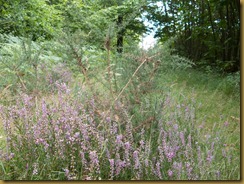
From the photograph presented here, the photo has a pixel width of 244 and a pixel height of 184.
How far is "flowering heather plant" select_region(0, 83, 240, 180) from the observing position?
129 centimetres

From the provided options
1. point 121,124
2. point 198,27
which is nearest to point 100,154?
point 121,124

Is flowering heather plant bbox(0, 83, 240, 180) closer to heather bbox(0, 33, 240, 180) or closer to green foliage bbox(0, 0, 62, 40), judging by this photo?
heather bbox(0, 33, 240, 180)

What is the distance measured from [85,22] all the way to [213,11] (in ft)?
2.95

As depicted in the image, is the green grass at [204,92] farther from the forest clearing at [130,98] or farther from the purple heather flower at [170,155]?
the purple heather flower at [170,155]

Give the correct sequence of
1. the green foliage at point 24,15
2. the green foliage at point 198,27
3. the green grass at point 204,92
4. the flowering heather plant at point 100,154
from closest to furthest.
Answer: the flowering heather plant at point 100,154, the green grass at point 204,92, the green foliage at point 198,27, the green foliage at point 24,15

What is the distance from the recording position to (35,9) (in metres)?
4.25

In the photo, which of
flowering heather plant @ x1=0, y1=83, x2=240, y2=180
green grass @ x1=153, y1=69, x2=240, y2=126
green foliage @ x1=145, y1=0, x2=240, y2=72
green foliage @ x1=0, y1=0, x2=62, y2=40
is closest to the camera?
flowering heather plant @ x1=0, y1=83, x2=240, y2=180

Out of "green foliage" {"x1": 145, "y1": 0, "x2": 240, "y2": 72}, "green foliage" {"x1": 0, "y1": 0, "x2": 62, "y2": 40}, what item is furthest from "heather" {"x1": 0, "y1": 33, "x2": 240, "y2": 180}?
"green foliage" {"x1": 0, "y1": 0, "x2": 62, "y2": 40}

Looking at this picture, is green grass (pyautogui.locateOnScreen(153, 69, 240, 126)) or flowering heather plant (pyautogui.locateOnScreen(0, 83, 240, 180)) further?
green grass (pyautogui.locateOnScreen(153, 69, 240, 126))

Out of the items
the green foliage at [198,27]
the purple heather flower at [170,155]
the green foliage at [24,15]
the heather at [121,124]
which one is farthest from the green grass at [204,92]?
the green foliage at [24,15]

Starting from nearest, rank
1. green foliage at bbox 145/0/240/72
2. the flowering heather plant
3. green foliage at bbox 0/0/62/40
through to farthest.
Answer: the flowering heather plant < green foliage at bbox 145/0/240/72 < green foliage at bbox 0/0/62/40

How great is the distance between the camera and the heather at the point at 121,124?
1339 millimetres

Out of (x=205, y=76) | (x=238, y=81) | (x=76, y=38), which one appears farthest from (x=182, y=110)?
(x=76, y=38)

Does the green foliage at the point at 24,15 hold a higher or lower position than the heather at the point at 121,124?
higher
